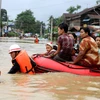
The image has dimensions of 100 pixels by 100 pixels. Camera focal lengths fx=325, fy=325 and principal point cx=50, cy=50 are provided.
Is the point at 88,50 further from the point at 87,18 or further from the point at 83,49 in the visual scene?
the point at 87,18

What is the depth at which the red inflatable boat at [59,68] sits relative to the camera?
25.9ft

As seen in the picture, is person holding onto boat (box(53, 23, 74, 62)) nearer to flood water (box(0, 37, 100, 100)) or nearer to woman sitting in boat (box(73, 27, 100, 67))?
woman sitting in boat (box(73, 27, 100, 67))

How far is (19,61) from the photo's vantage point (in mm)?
7938

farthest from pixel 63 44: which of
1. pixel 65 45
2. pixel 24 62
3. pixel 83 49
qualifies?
pixel 24 62

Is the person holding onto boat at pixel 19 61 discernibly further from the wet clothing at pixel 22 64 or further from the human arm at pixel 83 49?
the human arm at pixel 83 49

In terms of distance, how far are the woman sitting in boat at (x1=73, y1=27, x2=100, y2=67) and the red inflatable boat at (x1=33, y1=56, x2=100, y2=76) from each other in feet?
0.82

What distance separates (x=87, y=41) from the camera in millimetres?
8070

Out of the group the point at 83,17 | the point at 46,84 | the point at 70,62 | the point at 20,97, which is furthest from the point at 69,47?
the point at 83,17

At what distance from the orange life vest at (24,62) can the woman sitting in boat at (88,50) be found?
1266 millimetres

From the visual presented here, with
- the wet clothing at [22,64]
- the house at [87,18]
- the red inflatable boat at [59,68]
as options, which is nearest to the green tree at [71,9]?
the house at [87,18]

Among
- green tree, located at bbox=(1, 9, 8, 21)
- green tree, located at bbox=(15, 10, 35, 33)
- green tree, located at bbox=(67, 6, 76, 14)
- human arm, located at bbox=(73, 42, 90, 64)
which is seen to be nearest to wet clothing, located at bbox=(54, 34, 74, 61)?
human arm, located at bbox=(73, 42, 90, 64)

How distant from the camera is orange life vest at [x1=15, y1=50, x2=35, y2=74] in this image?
7926 millimetres

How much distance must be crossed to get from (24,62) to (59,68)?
92 cm

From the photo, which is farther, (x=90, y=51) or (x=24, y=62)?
(x=90, y=51)
